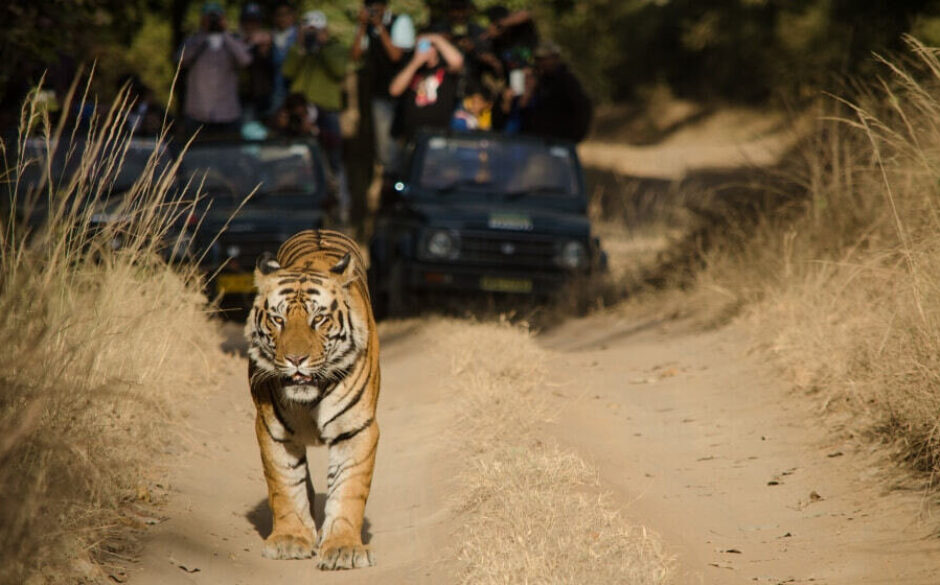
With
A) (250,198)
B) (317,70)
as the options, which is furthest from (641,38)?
(250,198)

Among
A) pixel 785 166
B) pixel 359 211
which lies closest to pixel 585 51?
pixel 359 211

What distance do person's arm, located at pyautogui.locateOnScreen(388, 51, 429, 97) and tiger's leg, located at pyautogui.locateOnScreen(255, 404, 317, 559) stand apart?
7853mm

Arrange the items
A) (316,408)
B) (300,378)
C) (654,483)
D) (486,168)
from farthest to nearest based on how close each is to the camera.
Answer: (486,168) < (654,483) < (316,408) < (300,378)

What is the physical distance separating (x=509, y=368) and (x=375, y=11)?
653 cm

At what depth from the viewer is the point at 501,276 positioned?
483 inches


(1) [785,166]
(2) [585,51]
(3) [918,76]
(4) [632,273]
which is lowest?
(2) [585,51]

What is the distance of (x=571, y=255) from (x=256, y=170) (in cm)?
298

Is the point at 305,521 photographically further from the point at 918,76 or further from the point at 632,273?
the point at 632,273

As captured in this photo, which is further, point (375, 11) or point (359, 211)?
point (359, 211)

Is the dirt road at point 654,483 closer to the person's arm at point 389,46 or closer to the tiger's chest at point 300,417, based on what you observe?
the tiger's chest at point 300,417

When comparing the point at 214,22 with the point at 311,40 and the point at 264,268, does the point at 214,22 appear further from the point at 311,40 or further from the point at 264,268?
the point at 264,268

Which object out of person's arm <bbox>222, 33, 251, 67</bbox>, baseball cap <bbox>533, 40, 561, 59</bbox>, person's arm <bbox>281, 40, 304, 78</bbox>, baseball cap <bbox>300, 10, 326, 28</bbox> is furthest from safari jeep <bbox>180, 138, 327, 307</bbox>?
baseball cap <bbox>533, 40, 561, 59</bbox>

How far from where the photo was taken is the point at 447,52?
13203 mm

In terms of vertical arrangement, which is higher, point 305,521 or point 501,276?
point 305,521
